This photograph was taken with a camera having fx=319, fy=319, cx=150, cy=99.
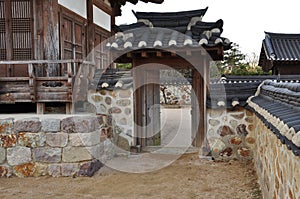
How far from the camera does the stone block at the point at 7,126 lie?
569 centimetres

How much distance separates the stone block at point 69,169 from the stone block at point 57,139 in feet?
1.19

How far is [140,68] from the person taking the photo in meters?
7.10

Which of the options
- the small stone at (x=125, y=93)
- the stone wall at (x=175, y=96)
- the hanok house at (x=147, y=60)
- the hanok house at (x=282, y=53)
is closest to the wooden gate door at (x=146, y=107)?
the hanok house at (x=147, y=60)

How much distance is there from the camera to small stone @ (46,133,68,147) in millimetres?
5590

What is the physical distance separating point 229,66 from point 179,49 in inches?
516

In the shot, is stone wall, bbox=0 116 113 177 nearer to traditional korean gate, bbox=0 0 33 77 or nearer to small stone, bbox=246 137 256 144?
traditional korean gate, bbox=0 0 33 77

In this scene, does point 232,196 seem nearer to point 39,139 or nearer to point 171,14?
point 39,139

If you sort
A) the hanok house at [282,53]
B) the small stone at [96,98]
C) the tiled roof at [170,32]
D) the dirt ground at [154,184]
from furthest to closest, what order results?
the hanok house at [282,53] → the small stone at [96,98] → the tiled roof at [170,32] → the dirt ground at [154,184]

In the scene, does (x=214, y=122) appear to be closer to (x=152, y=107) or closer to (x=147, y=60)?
(x=147, y=60)

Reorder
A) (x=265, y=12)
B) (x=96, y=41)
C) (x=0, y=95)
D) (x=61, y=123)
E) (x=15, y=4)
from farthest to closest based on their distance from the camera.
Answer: (x=265, y=12) < (x=96, y=41) < (x=15, y=4) < (x=0, y=95) < (x=61, y=123)

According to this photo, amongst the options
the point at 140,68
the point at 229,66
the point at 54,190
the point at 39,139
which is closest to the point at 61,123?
the point at 39,139

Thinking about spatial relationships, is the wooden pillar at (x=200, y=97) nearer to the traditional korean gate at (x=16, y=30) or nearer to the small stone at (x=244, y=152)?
the small stone at (x=244, y=152)

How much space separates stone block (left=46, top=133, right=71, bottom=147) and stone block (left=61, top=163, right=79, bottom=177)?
Result: 0.36 meters

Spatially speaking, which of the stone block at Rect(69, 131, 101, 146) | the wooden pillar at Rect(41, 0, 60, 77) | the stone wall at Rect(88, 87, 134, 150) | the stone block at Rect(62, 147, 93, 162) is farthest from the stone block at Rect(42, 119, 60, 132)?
the stone wall at Rect(88, 87, 134, 150)
